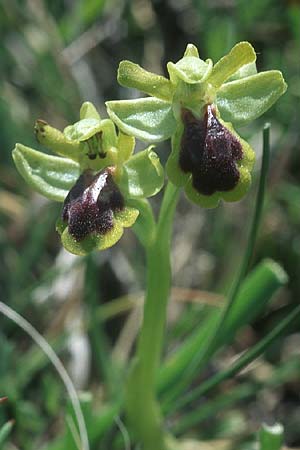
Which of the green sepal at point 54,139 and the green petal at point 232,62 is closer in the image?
the green petal at point 232,62

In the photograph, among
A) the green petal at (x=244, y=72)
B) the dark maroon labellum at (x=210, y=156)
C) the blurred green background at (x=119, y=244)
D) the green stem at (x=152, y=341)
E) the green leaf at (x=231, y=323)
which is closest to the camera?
the dark maroon labellum at (x=210, y=156)

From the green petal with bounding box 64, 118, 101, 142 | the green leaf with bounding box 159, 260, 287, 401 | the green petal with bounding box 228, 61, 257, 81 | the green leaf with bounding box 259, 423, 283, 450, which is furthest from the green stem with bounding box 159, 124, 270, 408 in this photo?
the green petal with bounding box 64, 118, 101, 142

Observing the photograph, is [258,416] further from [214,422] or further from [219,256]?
[219,256]

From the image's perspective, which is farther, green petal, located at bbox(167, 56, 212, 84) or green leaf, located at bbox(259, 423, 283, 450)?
green leaf, located at bbox(259, 423, 283, 450)

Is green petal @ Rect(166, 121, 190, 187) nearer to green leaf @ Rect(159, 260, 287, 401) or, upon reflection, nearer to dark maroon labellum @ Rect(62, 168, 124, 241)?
dark maroon labellum @ Rect(62, 168, 124, 241)

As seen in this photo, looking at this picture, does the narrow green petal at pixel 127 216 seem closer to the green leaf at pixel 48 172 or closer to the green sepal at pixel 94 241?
the green sepal at pixel 94 241

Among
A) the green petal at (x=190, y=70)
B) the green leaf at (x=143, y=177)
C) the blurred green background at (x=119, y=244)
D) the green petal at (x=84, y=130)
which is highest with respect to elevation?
the green petal at (x=190, y=70)

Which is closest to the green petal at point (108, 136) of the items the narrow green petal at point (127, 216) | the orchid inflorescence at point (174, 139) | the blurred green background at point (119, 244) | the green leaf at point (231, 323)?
the orchid inflorescence at point (174, 139)
